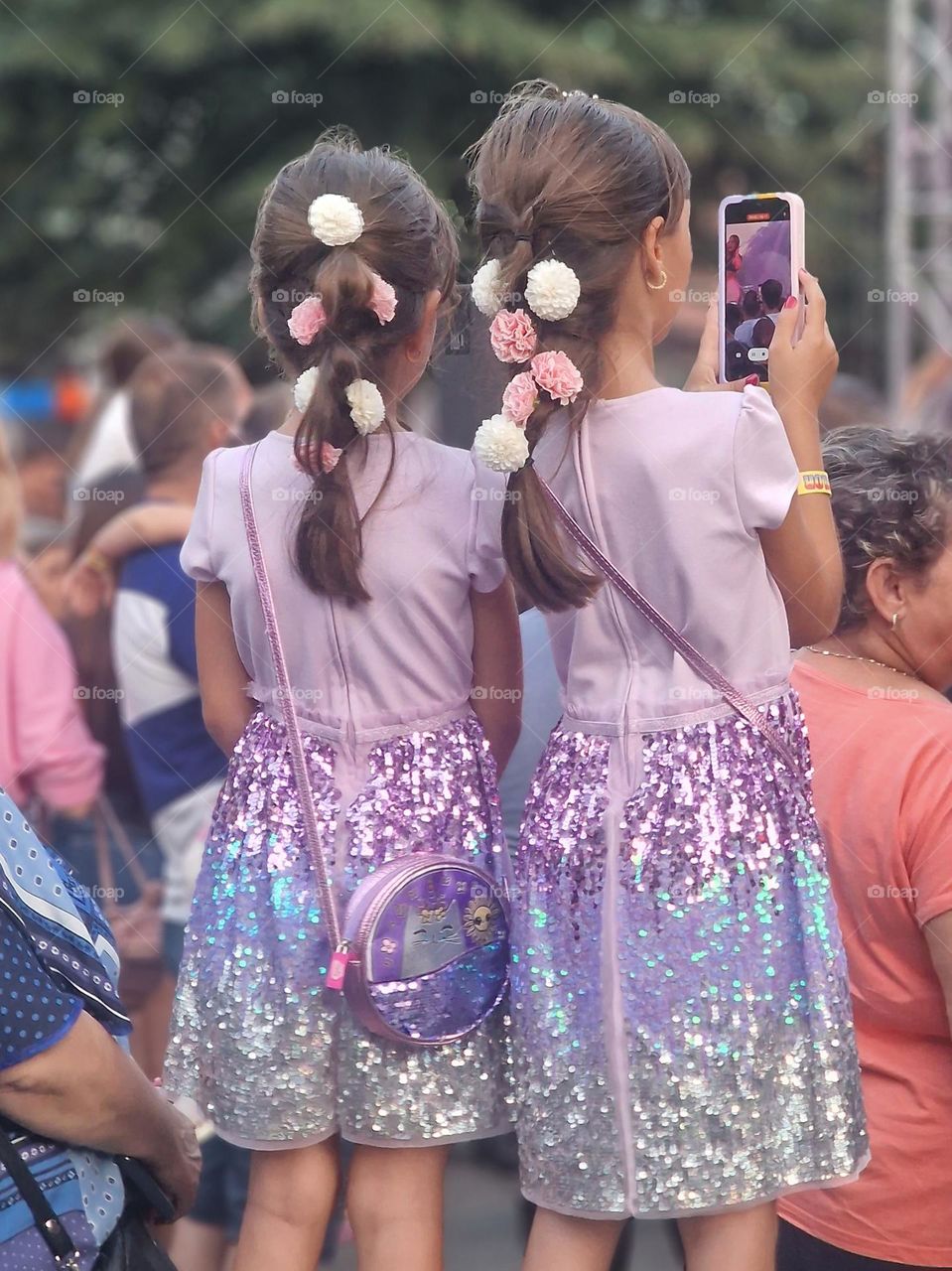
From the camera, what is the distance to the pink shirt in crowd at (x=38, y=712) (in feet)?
11.3

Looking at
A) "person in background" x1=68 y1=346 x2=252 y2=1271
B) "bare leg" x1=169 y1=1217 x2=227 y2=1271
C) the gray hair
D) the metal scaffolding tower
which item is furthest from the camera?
the metal scaffolding tower

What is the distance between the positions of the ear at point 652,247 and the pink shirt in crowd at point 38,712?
2.10m

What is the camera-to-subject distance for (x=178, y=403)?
349 cm

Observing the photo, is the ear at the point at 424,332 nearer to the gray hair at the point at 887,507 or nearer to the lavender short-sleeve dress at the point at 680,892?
the lavender short-sleeve dress at the point at 680,892

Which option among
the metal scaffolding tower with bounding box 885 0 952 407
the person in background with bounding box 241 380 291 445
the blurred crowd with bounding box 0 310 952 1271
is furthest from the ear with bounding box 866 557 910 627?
the metal scaffolding tower with bounding box 885 0 952 407

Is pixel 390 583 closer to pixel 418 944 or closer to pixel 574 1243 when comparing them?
pixel 418 944

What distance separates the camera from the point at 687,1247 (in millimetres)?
1760

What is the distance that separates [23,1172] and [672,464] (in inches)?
37.1

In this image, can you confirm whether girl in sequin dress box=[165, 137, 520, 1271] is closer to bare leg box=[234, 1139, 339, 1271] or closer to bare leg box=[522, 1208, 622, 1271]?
bare leg box=[234, 1139, 339, 1271]

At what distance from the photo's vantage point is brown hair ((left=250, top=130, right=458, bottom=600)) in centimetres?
178

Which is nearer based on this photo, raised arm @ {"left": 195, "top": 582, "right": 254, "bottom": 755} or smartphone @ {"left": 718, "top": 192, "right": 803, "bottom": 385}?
smartphone @ {"left": 718, "top": 192, "right": 803, "bottom": 385}

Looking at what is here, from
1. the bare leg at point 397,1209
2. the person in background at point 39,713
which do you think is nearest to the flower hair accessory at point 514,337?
the bare leg at point 397,1209

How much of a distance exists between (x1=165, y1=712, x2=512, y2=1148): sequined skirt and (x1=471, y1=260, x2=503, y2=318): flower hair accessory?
0.48m

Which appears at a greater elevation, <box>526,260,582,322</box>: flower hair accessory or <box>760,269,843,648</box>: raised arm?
<box>526,260,582,322</box>: flower hair accessory
